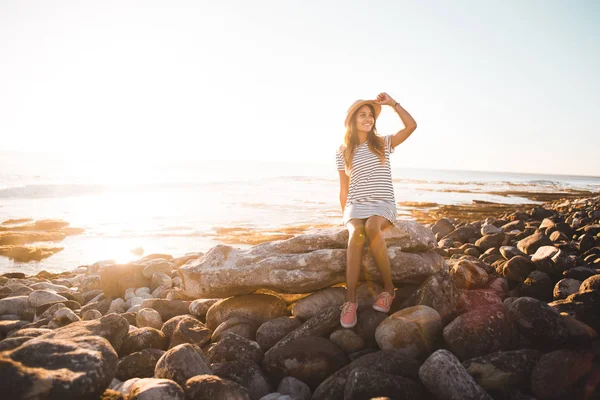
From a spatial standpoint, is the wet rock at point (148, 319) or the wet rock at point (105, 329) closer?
the wet rock at point (105, 329)

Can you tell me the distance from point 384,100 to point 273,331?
3.91 metres

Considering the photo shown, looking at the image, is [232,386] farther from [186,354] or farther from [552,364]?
[552,364]

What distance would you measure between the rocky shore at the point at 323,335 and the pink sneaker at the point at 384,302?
5.0 inches

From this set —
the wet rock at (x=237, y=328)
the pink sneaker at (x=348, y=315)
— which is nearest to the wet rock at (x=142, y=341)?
the wet rock at (x=237, y=328)

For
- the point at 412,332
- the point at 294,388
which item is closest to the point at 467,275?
the point at 412,332

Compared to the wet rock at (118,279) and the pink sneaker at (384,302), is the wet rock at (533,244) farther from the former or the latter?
the wet rock at (118,279)

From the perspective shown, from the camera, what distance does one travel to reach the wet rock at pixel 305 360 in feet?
13.7

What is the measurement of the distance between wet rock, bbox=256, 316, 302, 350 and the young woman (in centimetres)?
79

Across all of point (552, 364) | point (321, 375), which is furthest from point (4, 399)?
point (552, 364)

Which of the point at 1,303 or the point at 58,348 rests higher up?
the point at 58,348

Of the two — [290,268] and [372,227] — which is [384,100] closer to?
[372,227]

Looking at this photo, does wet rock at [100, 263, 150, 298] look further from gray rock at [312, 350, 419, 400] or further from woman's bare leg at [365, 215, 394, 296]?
gray rock at [312, 350, 419, 400]

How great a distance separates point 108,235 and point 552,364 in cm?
1772

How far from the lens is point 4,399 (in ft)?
8.57
